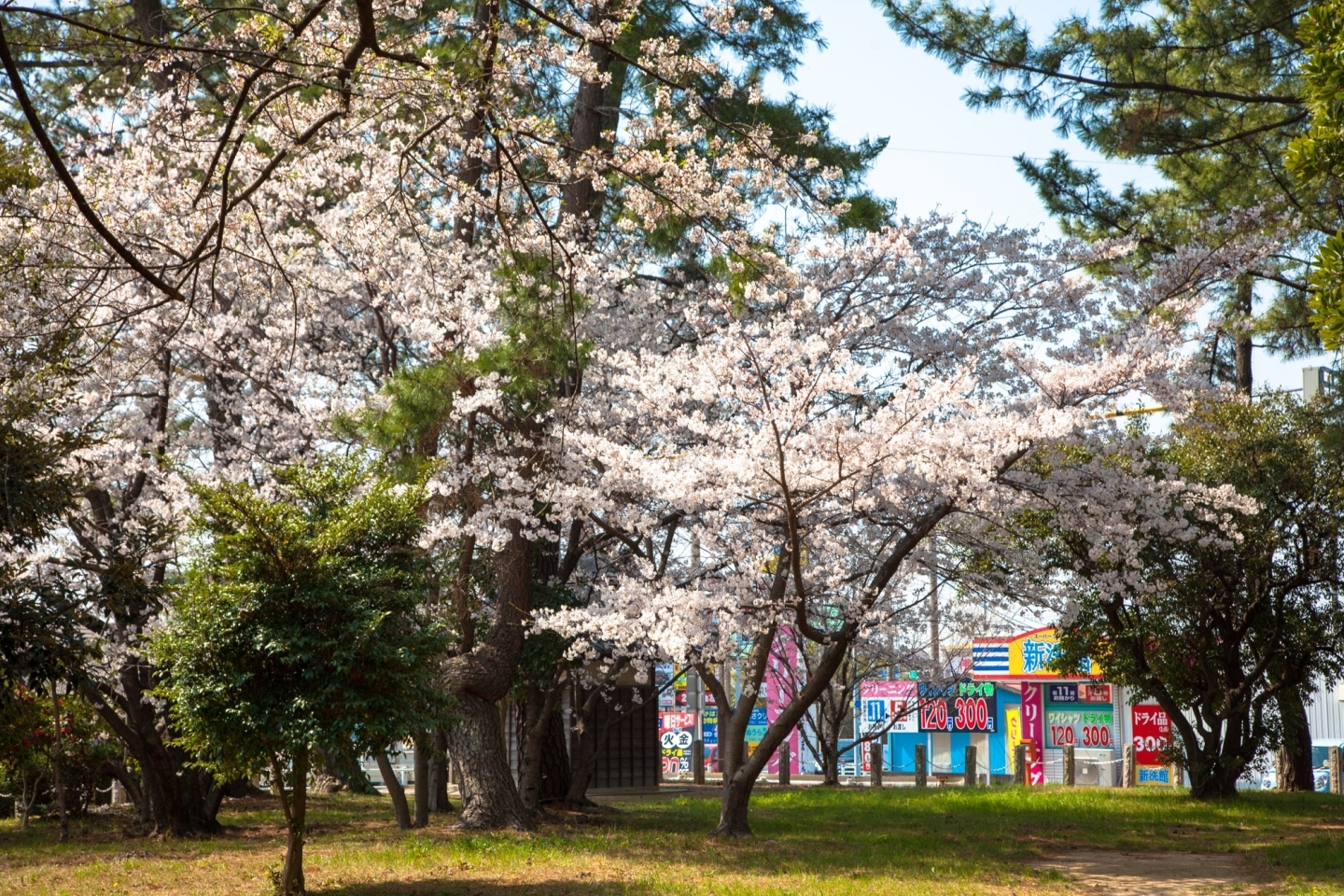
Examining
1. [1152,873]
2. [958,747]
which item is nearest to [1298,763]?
[1152,873]

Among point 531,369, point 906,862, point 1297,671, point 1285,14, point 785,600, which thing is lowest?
point 906,862

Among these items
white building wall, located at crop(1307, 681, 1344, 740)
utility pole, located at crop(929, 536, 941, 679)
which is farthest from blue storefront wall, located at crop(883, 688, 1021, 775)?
utility pole, located at crop(929, 536, 941, 679)

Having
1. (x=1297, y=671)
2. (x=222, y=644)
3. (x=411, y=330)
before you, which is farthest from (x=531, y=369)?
(x=1297, y=671)

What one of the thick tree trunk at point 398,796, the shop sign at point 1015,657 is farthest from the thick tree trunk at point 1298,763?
the thick tree trunk at point 398,796

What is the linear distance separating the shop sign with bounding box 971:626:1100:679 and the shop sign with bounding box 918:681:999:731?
529mm

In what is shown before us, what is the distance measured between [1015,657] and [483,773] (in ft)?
59.3

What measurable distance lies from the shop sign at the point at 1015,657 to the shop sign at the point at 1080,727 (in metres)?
1.01

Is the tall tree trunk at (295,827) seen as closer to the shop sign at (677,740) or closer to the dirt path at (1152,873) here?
the dirt path at (1152,873)

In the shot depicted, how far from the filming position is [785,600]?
409 inches

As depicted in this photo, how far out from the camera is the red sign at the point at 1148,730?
24.4m

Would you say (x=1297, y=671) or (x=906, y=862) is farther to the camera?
(x=1297, y=671)

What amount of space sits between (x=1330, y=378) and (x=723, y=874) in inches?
367

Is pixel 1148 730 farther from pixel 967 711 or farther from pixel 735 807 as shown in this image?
pixel 735 807

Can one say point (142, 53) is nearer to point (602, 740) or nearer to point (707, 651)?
point (707, 651)
